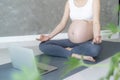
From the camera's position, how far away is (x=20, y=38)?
392 centimetres

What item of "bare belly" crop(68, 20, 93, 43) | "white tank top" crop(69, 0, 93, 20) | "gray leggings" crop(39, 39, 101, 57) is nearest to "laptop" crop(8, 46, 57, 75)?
"gray leggings" crop(39, 39, 101, 57)

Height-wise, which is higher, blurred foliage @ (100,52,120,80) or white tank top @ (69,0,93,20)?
blurred foliage @ (100,52,120,80)

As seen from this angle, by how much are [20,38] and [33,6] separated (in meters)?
0.55

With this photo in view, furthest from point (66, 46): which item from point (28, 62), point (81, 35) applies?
point (28, 62)

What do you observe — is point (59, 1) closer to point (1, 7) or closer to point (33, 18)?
point (33, 18)

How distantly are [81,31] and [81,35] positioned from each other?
0.04 m

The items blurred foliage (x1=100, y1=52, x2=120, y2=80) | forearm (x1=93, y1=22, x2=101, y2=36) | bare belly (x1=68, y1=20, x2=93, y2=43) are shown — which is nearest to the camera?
blurred foliage (x1=100, y1=52, x2=120, y2=80)

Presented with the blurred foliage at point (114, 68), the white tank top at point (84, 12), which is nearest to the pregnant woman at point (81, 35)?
the white tank top at point (84, 12)

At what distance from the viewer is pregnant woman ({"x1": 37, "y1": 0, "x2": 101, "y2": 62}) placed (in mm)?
2439

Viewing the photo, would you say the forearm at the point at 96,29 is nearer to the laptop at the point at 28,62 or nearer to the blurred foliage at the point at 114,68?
the laptop at the point at 28,62

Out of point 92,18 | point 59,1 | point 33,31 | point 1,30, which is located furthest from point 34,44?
point 92,18

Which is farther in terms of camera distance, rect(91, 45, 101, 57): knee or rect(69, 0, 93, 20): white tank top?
rect(69, 0, 93, 20): white tank top

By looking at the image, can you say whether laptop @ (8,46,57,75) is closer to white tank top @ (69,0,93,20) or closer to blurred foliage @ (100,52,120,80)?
blurred foliage @ (100,52,120,80)

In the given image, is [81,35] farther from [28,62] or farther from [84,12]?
[28,62]
